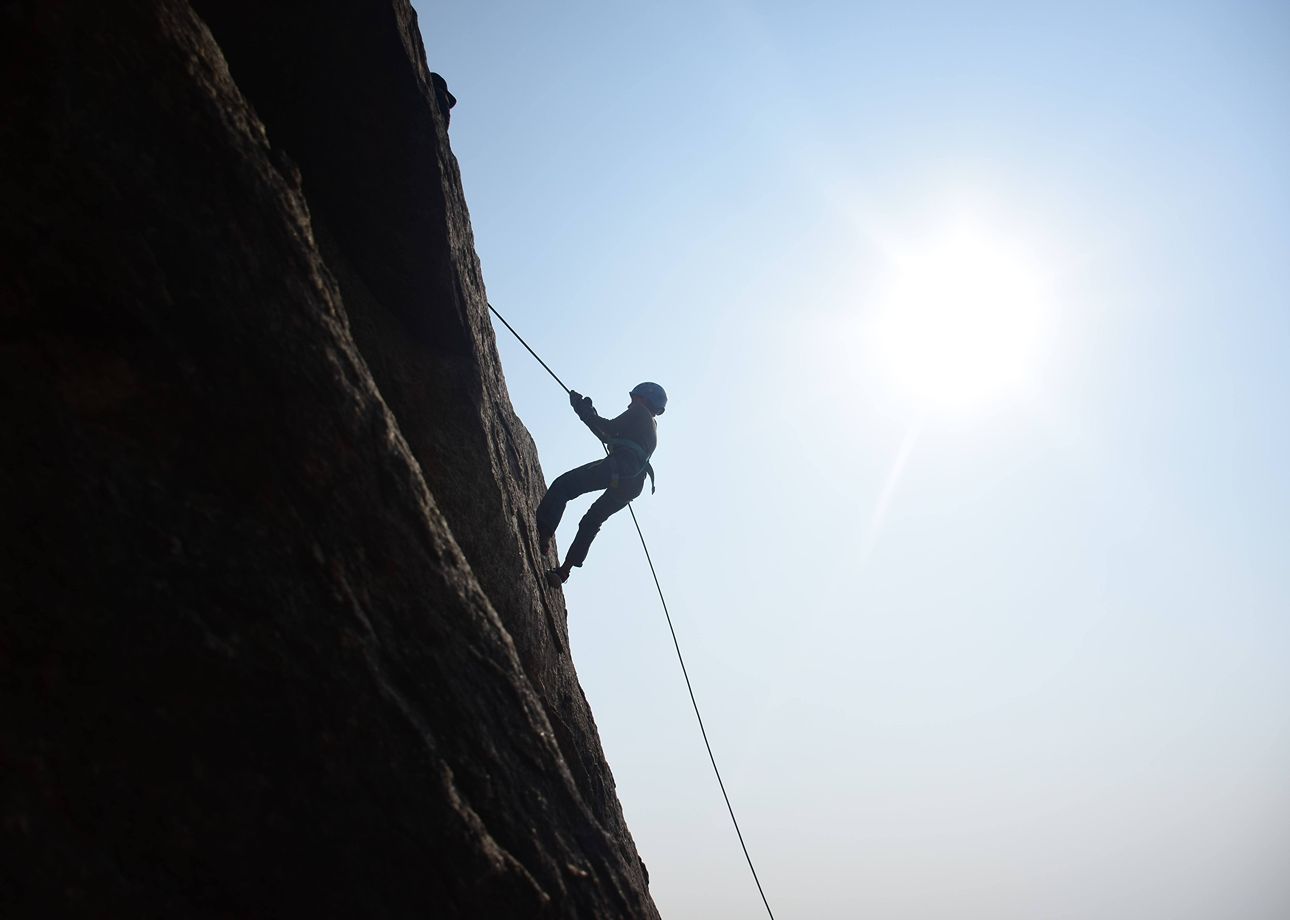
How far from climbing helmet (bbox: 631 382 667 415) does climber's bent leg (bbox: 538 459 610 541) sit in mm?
1121

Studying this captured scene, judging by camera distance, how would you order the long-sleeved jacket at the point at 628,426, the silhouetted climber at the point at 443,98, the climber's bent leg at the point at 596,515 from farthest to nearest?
the long-sleeved jacket at the point at 628,426, the climber's bent leg at the point at 596,515, the silhouetted climber at the point at 443,98

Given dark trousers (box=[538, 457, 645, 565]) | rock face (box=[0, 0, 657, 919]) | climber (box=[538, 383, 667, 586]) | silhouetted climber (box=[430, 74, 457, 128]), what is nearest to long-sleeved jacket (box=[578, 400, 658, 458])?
climber (box=[538, 383, 667, 586])

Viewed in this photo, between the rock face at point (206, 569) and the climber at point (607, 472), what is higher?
the climber at point (607, 472)

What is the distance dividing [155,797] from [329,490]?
4.75ft

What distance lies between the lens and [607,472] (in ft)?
29.7

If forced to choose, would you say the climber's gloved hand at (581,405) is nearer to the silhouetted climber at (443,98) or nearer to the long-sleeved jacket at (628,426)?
the long-sleeved jacket at (628,426)

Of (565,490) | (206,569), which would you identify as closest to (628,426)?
(565,490)

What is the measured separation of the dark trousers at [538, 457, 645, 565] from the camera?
8.81 metres

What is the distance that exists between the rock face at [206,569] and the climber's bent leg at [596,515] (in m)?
3.82

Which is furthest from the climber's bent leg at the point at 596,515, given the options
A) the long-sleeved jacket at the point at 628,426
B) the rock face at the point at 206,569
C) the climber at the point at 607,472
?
the rock face at the point at 206,569

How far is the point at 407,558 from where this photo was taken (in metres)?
4.28

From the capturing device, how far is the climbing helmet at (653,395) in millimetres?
9641

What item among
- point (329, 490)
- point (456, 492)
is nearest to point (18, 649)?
point (329, 490)

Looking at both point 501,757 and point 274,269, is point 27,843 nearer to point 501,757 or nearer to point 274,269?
point 501,757
